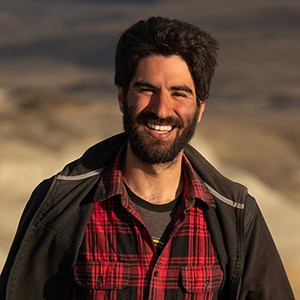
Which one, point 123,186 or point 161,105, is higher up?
point 161,105

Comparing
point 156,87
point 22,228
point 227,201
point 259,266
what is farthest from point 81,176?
point 259,266

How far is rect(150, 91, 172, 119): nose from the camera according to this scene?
3.05 m

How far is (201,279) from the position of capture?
309 cm

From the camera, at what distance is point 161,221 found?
311 centimetres

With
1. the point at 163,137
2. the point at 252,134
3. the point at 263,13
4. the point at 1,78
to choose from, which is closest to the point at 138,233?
the point at 163,137

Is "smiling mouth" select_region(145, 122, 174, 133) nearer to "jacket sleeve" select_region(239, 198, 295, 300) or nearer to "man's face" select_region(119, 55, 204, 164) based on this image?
"man's face" select_region(119, 55, 204, 164)

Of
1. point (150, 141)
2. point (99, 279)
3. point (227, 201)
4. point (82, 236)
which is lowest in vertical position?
point (99, 279)

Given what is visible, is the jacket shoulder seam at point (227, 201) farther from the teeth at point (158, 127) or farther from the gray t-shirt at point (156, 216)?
the teeth at point (158, 127)

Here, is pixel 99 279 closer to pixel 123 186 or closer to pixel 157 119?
pixel 123 186

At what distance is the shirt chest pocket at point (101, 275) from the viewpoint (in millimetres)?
3020

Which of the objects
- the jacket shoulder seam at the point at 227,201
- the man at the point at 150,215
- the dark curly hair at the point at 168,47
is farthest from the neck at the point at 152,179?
the dark curly hair at the point at 168,47

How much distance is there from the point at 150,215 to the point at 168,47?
503mm

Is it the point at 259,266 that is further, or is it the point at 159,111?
the point at 259,266

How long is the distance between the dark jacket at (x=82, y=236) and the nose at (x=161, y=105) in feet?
0.76
